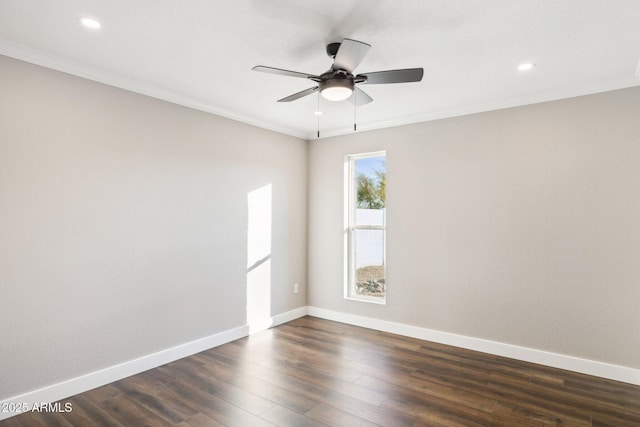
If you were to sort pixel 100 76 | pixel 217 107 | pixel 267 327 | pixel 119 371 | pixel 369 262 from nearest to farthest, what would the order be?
pixel 100 76 < pixel 119 371 < pixel 217 107 < pixel 267 327 < pixel 369 262

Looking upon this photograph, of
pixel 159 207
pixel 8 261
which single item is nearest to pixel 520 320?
pixel 159 207

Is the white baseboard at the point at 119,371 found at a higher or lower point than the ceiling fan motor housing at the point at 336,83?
lower

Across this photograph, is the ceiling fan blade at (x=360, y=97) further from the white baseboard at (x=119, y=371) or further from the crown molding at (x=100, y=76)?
the white baseboard at (x=119, y=371)

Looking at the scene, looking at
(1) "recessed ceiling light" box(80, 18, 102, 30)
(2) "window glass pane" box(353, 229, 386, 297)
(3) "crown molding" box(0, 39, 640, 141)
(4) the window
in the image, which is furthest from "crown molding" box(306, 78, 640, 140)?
(1) "recessed ceiling light" box(80, 18, 102, 30)

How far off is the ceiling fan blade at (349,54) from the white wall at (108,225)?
206cm

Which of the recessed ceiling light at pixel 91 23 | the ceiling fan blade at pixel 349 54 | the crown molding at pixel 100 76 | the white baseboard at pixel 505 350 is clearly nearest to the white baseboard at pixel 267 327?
the white baseboard at pixel 505 350

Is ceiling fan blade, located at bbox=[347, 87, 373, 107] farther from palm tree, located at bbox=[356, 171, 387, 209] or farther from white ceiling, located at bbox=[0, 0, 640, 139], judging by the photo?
palm tree, located at bbox=[356, 171, 387, 209]

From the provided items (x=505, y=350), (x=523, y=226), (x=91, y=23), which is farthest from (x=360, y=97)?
(x=505, y=350)

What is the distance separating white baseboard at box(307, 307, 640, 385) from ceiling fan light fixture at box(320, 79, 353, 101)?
2990mm

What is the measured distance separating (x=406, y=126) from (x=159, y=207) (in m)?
2.99

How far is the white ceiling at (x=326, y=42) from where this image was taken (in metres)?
2.07

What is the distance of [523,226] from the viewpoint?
3.57 metres

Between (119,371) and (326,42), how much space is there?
3256 millimetres

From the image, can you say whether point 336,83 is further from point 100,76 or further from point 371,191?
point 371,191
